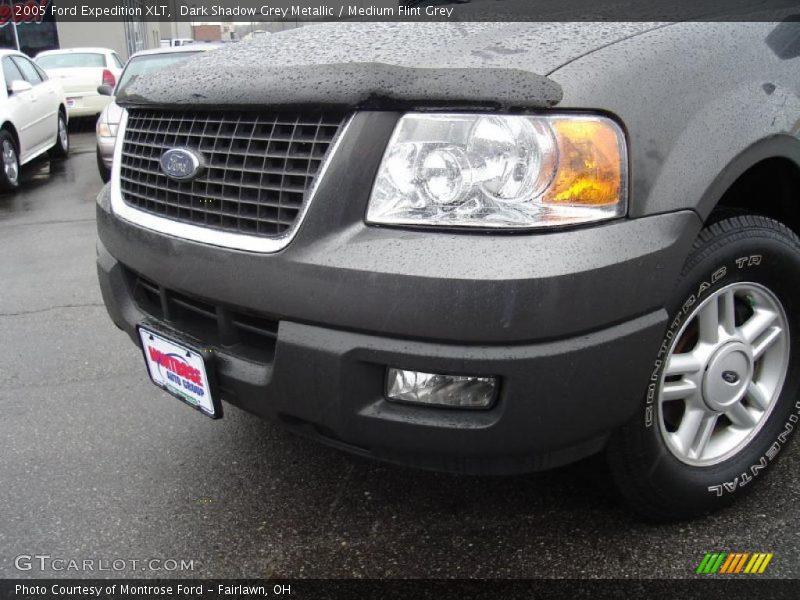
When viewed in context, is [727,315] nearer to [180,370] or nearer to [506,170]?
[506,170]

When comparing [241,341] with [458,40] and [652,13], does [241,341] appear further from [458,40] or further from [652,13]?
[652,13]

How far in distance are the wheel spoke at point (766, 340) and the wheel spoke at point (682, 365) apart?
0.76 feet

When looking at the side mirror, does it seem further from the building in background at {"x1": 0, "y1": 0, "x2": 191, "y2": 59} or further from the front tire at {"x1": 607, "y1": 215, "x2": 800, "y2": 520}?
the building in background at {"x1": 0, "y1": 0, "x2": 191, "y2": 59}

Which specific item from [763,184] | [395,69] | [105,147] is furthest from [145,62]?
[763,184]

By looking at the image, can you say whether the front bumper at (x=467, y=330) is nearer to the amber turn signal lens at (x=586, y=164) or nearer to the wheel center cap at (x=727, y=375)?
the amber turn signal lens at (x=586, y=164)

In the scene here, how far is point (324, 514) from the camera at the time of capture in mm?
2217

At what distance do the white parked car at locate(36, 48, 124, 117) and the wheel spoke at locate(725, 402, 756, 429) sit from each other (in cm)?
1265

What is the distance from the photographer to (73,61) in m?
13.3

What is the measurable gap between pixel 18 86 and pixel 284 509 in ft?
24.5

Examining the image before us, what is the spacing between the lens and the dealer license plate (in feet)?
6.31

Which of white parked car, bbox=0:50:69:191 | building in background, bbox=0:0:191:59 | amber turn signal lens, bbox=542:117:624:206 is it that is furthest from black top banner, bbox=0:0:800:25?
building in background, bbox=0:0:191:59

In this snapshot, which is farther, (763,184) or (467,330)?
(763,184)

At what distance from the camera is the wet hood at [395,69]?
1.55 meters

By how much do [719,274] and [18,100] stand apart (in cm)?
843
